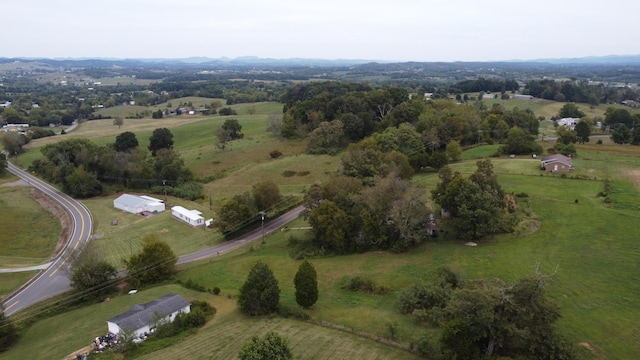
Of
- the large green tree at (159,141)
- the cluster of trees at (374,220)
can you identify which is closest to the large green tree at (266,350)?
the cluster of trees at (374,220)

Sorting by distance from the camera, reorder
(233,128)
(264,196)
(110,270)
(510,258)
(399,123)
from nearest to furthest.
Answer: (510,258)
(110,270)
(264,196)
(399,123)
(233,128)

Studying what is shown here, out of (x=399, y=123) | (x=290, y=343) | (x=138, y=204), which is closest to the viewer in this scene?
(x=290, y=343)

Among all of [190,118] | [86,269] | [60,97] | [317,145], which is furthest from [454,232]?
[60,97]

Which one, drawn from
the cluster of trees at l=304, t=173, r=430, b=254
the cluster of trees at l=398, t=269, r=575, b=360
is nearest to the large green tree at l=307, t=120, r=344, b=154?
the cluster of trees at l=304, t=173, r=430, b=254

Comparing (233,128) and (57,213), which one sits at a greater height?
(233,128)

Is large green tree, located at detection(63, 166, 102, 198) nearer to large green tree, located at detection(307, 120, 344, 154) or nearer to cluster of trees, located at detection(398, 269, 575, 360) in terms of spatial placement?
large green tree, located at detection(307, 120, 344, 154)

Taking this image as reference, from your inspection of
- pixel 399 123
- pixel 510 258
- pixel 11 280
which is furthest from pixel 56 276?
pixel 399 123

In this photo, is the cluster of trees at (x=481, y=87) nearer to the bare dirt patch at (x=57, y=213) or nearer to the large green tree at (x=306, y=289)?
the bare dirt patch at (x=57, y=213)

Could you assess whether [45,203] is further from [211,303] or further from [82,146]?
[211,303]

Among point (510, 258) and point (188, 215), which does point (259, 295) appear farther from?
point (188, 215)
